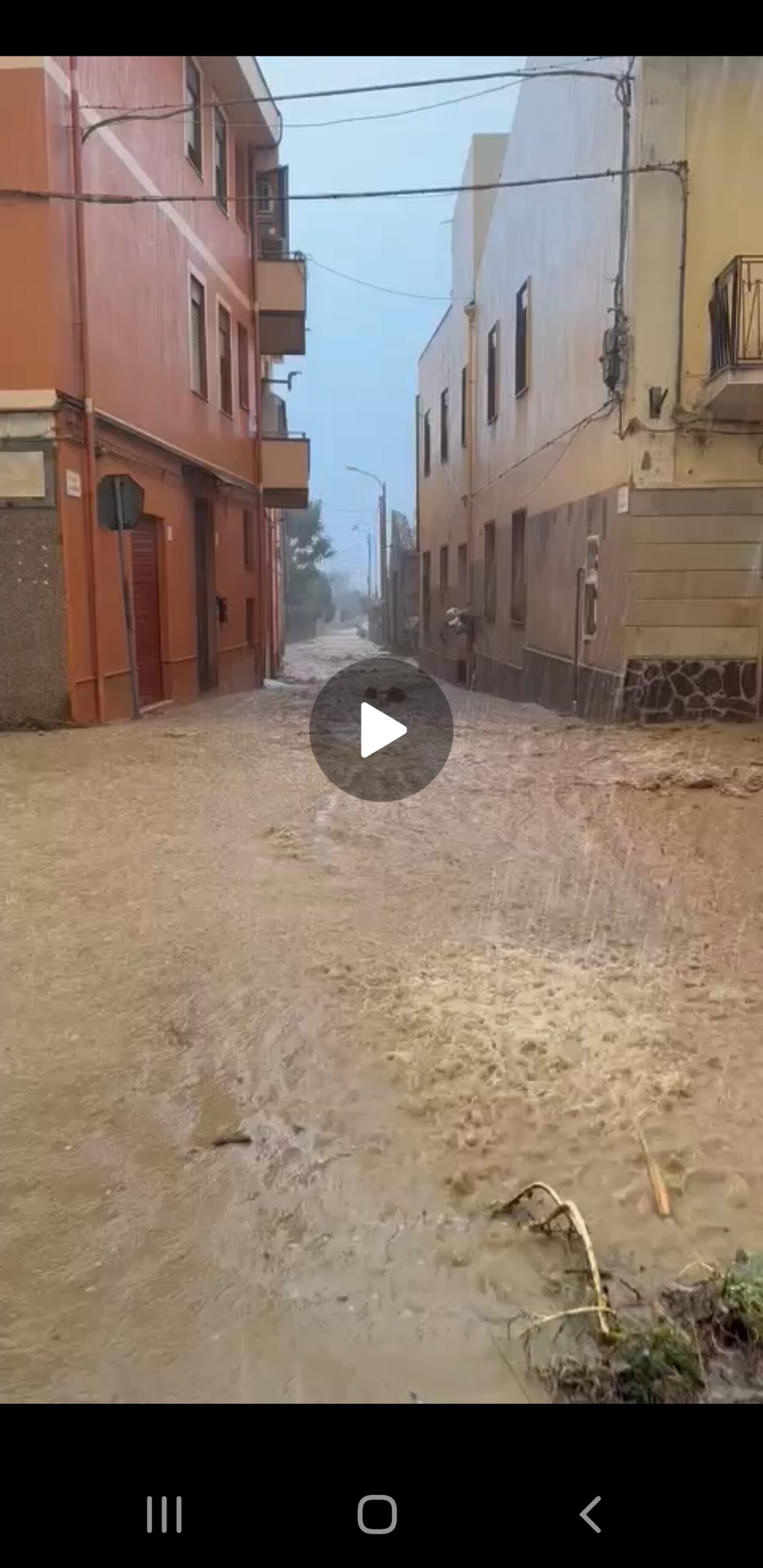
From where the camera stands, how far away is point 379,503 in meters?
46.0

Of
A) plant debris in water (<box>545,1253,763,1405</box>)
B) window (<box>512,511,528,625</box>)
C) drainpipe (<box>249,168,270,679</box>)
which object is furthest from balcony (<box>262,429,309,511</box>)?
plant debris in water (<box>545,1253,763,1405</box>)

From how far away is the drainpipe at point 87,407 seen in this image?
394 inches

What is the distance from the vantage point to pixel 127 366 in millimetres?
11758

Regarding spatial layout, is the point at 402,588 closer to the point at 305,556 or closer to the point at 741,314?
the point at 305,556

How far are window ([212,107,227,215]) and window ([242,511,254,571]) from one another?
4.65 m

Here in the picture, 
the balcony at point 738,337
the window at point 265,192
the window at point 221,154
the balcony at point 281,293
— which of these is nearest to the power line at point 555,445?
the balcony at point 738,337

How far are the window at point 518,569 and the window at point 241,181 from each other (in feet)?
20.9
